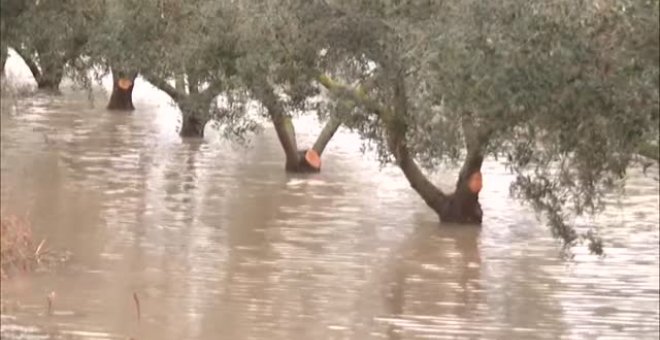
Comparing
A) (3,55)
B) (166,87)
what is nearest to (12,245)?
(3,55)

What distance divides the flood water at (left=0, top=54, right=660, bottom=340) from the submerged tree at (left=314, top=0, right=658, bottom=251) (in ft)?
3.58

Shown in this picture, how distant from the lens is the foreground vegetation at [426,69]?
910 centimetres

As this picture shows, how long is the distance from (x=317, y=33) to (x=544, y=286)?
429cm

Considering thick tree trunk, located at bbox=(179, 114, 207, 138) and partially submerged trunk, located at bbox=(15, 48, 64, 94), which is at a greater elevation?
partially submerged trunk, located at bbox=(15, 48, 64, 94)

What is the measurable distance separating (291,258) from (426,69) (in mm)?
6703

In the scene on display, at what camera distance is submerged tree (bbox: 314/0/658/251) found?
8812 millimetres

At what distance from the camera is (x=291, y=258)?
1717 cm

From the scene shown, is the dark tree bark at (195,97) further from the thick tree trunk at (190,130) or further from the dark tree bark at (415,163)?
the thick tree trunk at (190,130)

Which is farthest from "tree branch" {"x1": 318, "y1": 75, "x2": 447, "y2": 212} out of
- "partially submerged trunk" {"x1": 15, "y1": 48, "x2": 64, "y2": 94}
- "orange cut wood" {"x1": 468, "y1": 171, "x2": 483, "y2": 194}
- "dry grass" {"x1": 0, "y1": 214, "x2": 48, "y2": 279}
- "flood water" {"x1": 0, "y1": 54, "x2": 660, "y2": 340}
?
"dry grass" {"x1": 0, "y1": 214, "x2": 48, "y2": 279}

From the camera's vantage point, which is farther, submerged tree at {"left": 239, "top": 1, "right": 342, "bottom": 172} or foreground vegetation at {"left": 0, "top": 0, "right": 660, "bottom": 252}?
submerged tree at {"left": 239, "top": 1, "right": 342, "bottom": 172}

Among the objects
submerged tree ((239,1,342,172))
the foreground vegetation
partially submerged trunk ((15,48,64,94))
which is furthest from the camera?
partially submerged trunk ((15,48,64,94))

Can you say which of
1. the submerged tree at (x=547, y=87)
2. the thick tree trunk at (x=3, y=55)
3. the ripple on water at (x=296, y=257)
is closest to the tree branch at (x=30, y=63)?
the ripple on water at (x=296, y=257)

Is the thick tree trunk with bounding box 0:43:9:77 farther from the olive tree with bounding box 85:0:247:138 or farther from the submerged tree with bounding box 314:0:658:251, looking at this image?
the olive tree with bounding box 85:0:247:138

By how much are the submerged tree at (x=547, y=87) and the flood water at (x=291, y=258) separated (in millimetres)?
1090
